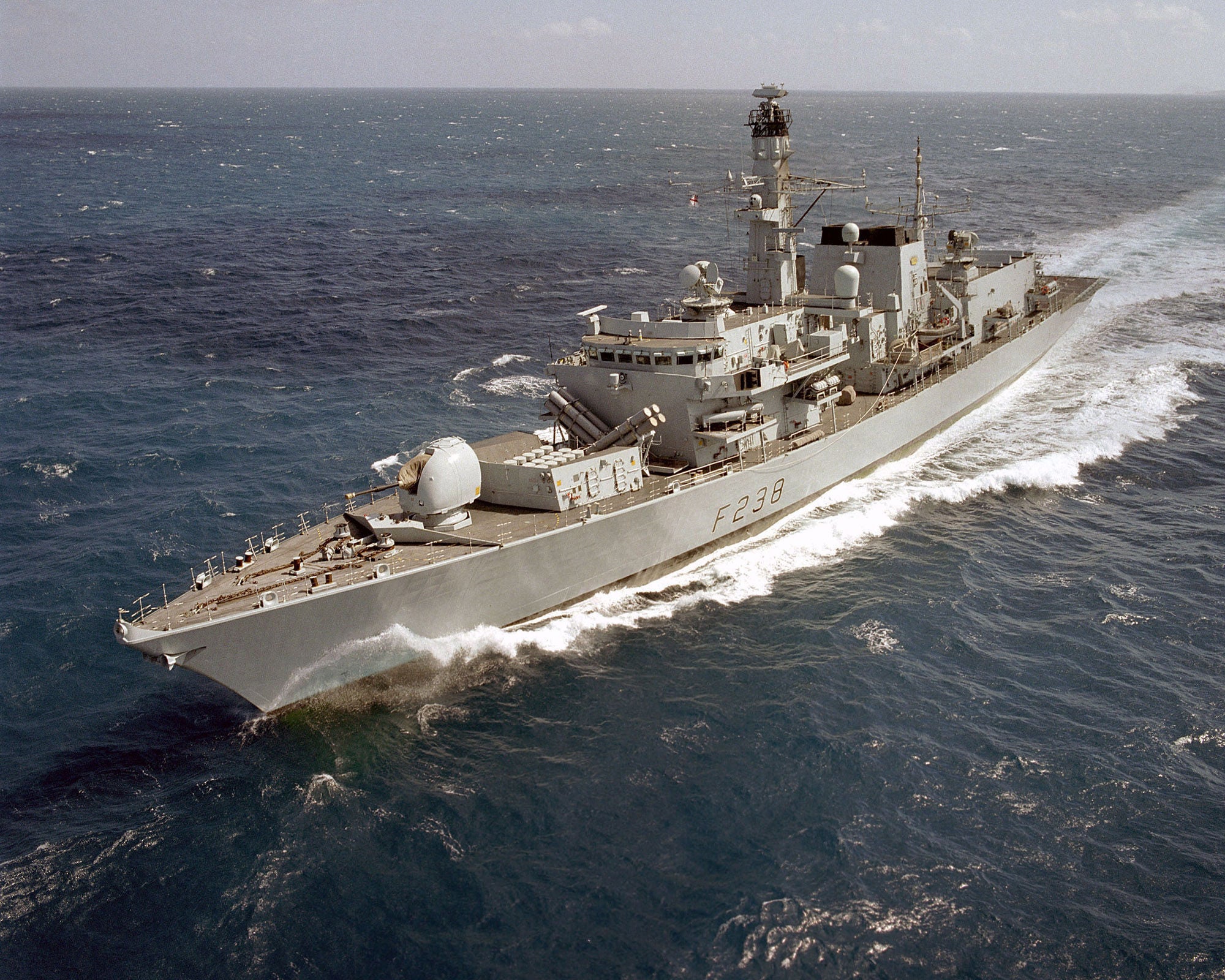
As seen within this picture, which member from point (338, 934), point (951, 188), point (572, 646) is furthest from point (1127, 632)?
point (951, 188)

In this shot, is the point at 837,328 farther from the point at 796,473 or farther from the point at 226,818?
the point at 226,818

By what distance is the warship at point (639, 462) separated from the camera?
18250mm

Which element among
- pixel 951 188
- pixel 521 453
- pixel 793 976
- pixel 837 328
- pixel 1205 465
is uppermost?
pixel 951 188

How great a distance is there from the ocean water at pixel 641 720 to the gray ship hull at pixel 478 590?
21.0 inches

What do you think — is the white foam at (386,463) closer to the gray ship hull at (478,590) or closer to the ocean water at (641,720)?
the ocean water at (641,720)

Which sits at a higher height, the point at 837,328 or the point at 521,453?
the point at 837,328

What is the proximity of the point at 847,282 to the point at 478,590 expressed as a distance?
54.4ft

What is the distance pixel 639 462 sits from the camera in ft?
75.3

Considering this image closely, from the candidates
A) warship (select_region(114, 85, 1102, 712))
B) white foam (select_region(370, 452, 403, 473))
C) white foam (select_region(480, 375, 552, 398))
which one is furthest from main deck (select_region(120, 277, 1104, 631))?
white foam (select_region(480, 375, 552, 398))

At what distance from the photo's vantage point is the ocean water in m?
13.2

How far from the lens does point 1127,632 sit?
20078 mm

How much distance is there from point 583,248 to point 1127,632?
154ft

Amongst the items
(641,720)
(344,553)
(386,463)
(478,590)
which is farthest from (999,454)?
(344,553)

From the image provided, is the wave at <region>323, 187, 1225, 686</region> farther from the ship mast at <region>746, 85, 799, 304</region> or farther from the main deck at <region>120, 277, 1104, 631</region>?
the ship mast at <region>746, 85, 799, 304</region>
